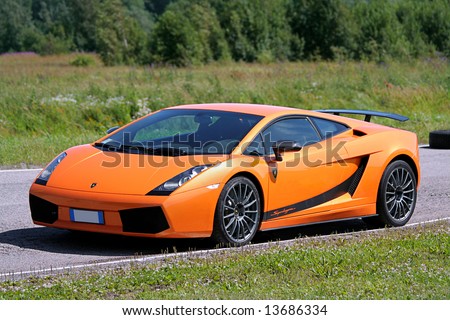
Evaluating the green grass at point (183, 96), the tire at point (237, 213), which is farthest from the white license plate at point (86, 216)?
the green grass at point (183, 96)

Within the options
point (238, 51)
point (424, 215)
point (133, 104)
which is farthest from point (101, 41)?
point (424, 215)

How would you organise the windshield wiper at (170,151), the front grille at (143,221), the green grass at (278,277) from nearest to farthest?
the green grass at (278,277) → the front grille at (143,221) → the windshield wiper at (170,151)

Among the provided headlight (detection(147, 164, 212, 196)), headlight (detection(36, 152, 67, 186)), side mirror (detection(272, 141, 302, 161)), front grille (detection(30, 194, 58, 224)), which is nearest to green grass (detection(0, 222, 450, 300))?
headlight (detection(147, 164, 212, 196))

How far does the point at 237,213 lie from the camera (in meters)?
8.62

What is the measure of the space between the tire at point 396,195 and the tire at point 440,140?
23.2 ft

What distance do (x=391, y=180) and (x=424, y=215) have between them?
1.04m

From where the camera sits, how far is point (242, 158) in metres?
8.75

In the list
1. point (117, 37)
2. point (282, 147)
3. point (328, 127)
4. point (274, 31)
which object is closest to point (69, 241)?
point (282, 147)

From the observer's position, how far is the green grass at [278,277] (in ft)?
21.3

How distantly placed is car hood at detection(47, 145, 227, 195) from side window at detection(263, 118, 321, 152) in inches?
30.3

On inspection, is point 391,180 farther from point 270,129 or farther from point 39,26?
point 39,26

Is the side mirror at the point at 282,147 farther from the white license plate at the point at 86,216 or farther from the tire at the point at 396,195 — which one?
the white license plate at the point at 86,216

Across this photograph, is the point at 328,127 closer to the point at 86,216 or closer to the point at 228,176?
the point at 228,176
